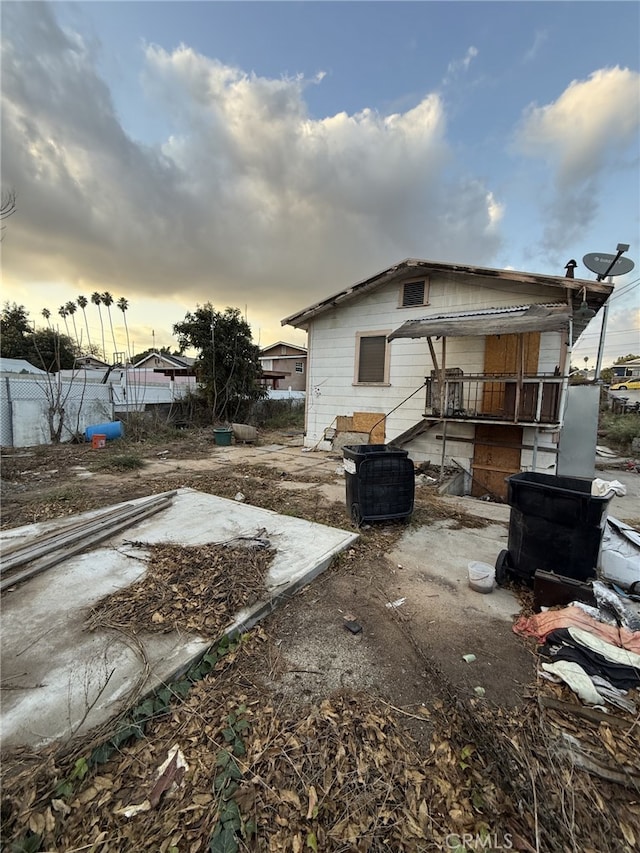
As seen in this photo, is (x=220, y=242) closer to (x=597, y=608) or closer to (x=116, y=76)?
(x=116, y=76)

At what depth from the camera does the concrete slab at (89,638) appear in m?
1.70

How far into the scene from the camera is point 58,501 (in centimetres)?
509

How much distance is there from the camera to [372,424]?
351 inches

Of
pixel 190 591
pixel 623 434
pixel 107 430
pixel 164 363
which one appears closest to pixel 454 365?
pixel 190 591

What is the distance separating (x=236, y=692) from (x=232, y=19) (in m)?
10.7

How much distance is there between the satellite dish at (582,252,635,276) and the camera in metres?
6.43

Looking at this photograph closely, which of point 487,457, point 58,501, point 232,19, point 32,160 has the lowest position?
point 58,501

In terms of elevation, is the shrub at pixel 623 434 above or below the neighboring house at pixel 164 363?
below

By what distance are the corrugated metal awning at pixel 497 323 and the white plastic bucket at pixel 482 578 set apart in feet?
13.3

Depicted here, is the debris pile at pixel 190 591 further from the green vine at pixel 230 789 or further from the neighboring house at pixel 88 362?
the neighboring house at pixel 88 362

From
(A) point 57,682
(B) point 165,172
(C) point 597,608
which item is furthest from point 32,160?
(C) point 597,608

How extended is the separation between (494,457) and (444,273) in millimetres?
4328

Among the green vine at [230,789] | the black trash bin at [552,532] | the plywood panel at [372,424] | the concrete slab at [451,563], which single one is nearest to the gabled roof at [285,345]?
the plywood panel at [372,424]

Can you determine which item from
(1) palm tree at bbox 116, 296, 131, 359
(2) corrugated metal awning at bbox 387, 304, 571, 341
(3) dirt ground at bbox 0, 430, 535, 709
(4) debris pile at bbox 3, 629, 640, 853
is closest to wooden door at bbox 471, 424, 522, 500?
(3) dirt ground at bbox 0, 430, 535, 709
